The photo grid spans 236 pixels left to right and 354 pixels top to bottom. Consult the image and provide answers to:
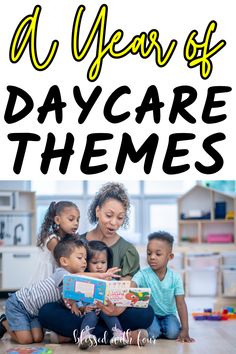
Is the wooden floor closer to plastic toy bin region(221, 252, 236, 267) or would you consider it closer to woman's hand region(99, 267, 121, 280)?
woman's hand region(99, 267, 121, 280)

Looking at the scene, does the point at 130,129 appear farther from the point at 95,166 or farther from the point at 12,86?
the point at 12,86

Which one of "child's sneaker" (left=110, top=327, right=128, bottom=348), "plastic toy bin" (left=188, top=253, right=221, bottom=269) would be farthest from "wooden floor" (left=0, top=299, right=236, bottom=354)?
"plastic toy bin" (left=188, top=253, right=221, bottom=269)

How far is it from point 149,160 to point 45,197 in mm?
2336

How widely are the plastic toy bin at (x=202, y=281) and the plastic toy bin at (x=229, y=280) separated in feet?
0.29

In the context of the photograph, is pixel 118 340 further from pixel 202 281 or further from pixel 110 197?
pixel 202 281

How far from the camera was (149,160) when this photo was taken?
3.43 meters

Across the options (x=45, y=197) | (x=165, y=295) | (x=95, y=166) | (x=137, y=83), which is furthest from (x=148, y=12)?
(x=45, y=197)

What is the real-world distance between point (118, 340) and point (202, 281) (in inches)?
82.8

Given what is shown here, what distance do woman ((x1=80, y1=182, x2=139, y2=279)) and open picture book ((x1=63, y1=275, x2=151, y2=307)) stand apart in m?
0.15

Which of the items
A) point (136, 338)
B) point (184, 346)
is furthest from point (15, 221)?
point (184, 346)

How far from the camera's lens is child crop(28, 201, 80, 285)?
9.70ft

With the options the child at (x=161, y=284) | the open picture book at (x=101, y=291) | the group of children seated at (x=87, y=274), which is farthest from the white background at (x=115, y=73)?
the open picture book at (x=101, y=291)

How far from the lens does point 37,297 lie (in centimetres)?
286

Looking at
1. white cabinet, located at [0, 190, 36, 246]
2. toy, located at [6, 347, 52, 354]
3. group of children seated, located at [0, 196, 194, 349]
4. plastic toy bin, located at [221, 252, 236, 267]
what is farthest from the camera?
white cabinet, located at [0, 190, 36, 246]
